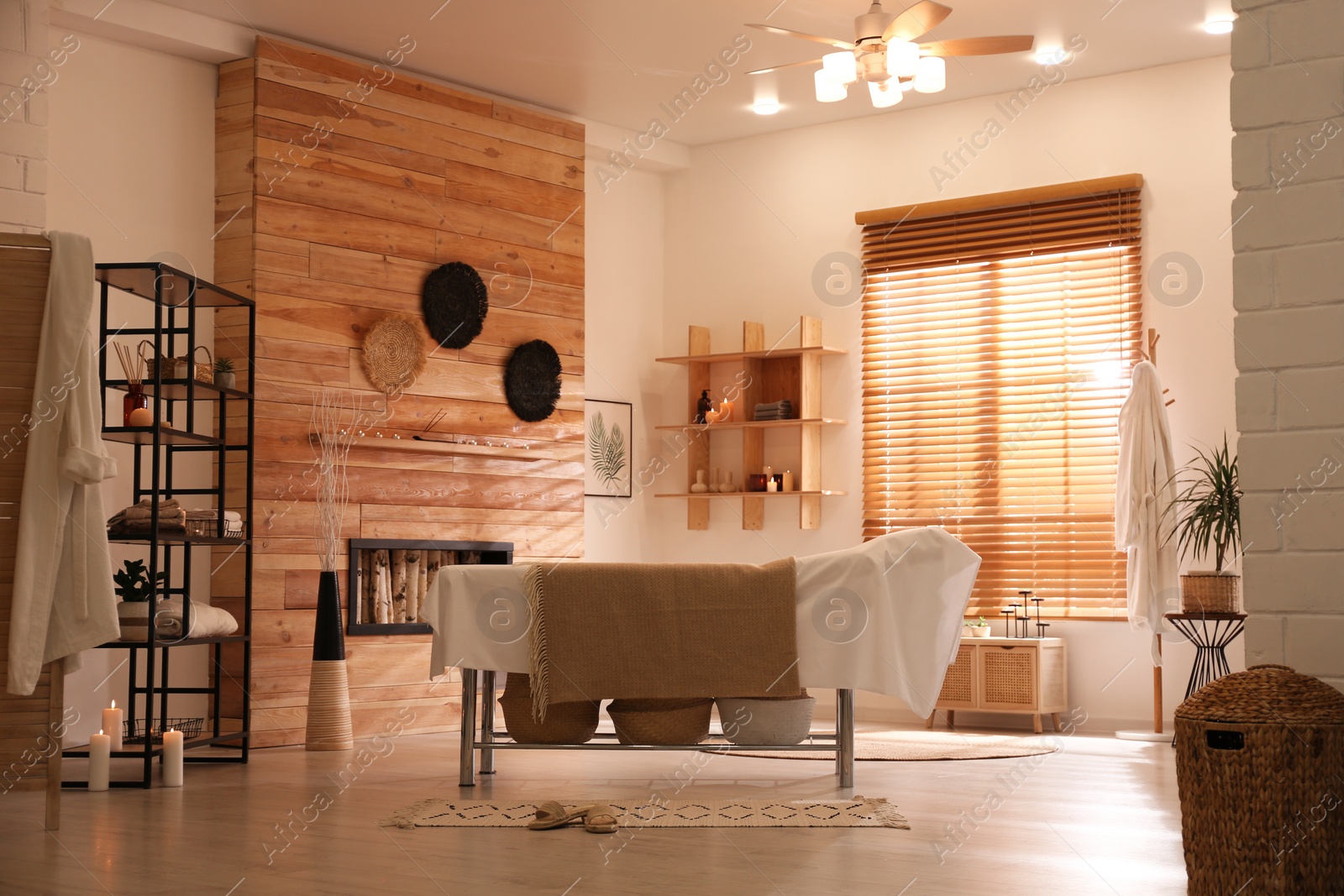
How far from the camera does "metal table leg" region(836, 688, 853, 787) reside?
4324 millimetres

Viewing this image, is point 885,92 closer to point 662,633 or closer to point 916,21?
point 916,21

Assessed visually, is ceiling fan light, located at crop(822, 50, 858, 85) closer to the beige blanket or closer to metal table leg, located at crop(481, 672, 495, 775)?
the beige blanket

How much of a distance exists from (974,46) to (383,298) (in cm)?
303

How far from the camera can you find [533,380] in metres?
7.16

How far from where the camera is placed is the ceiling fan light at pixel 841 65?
536 cm

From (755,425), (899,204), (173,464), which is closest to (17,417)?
(173,464)

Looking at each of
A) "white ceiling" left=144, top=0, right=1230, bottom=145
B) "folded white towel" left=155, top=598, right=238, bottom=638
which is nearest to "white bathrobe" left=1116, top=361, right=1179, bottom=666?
"white ceiling" left=144, top=0, right=1230, bottom=145

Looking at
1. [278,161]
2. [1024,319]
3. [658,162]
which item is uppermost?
[658,162]

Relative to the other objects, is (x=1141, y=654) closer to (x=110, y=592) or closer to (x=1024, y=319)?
(x=1024, y=319)

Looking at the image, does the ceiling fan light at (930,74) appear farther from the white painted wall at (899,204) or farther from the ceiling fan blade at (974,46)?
the white painted wall at (899,204)

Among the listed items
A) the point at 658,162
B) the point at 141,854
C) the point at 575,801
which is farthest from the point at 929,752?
the point at 658,162

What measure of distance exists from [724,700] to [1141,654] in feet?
10.1

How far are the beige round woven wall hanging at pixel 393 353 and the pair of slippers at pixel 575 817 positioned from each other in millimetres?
3304

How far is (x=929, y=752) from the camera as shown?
5.43m
